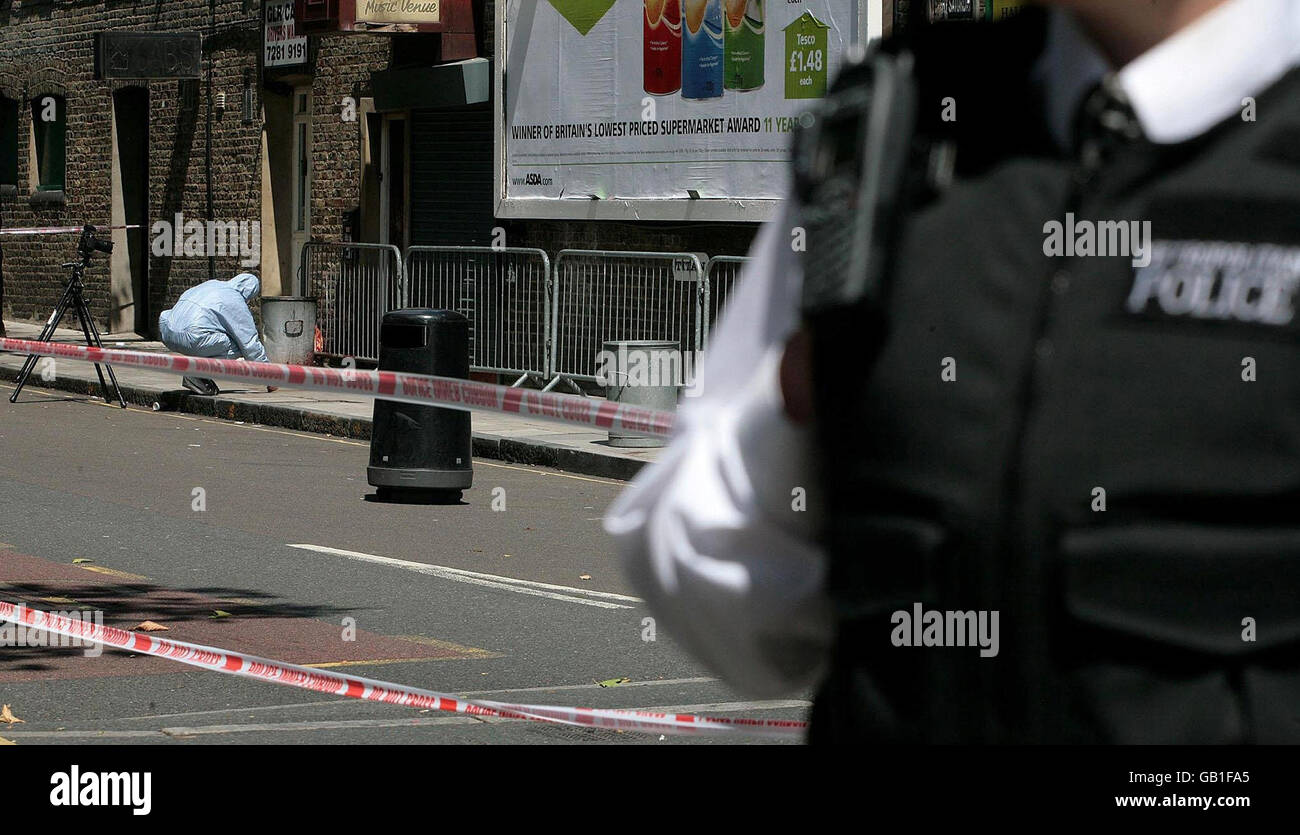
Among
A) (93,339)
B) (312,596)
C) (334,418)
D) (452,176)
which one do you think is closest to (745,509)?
(312,596)

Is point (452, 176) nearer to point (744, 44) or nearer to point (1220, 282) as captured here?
point (744, 44)

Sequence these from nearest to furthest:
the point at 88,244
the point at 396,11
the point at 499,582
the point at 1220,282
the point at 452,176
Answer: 1. the point at 1220,282
2. the point at 499,582
3. the point at 88,244
4. the point at 396,11
5. the point at 452,176

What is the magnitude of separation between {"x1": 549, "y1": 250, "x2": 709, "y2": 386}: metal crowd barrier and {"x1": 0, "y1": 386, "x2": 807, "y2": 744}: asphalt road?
248cm

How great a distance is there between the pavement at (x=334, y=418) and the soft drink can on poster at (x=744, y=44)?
11.7ft

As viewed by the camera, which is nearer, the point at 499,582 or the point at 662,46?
the point at 499,582

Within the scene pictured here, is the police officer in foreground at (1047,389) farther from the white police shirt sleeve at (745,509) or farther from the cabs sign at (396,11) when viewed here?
the cabs sign at (396,11)

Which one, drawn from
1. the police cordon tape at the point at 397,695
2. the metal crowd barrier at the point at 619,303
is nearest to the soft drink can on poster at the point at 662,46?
the metal crowd barrier at the point at 619,303

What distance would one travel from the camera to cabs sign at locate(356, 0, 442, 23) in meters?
18.5

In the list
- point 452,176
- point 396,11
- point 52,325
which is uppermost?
point 396,11

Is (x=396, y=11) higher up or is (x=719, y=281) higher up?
(x=396, y=11)

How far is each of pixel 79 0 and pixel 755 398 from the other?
2755cm

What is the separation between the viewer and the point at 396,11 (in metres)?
18.5

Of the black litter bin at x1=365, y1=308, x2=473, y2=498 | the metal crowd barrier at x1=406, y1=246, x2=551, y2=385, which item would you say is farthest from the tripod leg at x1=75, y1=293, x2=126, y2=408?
the black litter bin at x1=365, y1=308, x2=473, y2=498

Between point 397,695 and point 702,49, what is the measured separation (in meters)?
12.3
